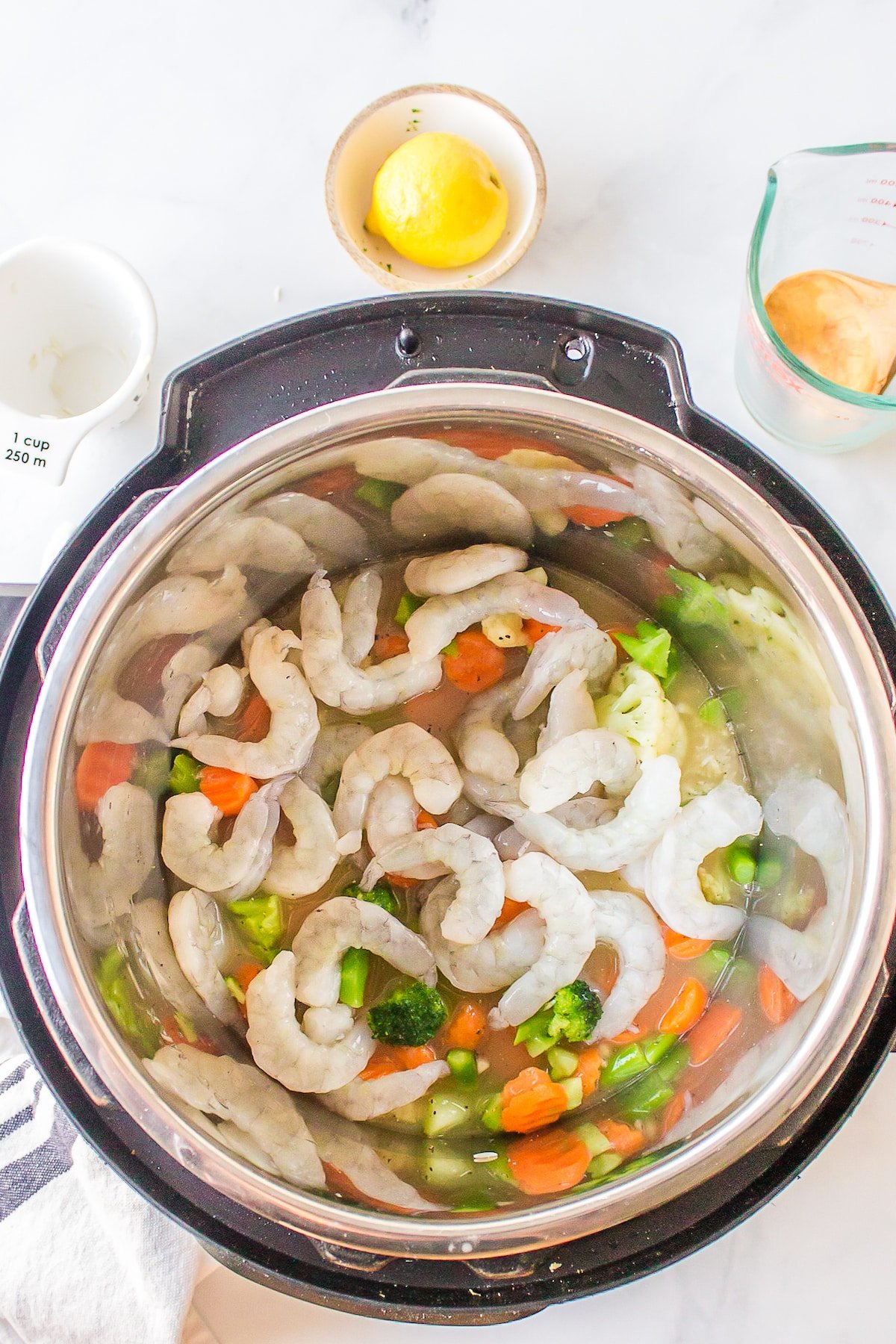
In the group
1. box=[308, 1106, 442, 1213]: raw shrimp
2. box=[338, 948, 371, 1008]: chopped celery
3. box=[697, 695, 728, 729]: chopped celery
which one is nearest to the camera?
box=[308, 1106, 442, 1213]: raw shrimp

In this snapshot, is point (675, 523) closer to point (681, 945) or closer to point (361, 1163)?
point (681, 945)

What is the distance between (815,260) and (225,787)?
3.06 feet

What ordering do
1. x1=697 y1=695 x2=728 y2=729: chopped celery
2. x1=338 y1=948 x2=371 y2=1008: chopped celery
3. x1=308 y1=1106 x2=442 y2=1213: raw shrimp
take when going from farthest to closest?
1. x1=697 y1=695 x2=728 y2=729: chopped celery
2. x1=338 y1=948 x2=371 y2=1008: chopped celery
3. x1=308 y1=1106 x2=442 y2=1213: raw shrimp

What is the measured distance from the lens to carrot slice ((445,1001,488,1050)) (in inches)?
45.2

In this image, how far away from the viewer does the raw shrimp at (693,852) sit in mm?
1095

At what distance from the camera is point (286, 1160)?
3.18 feet

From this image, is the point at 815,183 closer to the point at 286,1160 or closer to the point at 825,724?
the point at 825,724

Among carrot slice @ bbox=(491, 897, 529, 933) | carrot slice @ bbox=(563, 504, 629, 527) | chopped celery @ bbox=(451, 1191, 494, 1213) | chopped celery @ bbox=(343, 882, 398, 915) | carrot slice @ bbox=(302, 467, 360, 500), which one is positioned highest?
carrot slice @ bbox=(563, 504, 629, 527)

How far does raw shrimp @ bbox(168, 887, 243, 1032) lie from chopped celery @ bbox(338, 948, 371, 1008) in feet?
0.38

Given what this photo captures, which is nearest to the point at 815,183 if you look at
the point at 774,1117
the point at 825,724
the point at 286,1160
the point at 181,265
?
the point at 825,724

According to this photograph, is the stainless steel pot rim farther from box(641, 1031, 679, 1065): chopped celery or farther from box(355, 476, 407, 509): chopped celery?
box(641, 1031, 679, 1065): chopped celery

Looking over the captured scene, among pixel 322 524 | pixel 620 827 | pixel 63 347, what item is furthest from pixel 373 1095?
pixel 63 347

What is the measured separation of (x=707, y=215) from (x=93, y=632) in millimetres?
883

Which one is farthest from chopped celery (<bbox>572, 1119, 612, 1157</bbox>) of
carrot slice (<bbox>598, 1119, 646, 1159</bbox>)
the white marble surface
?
the white marble surface
